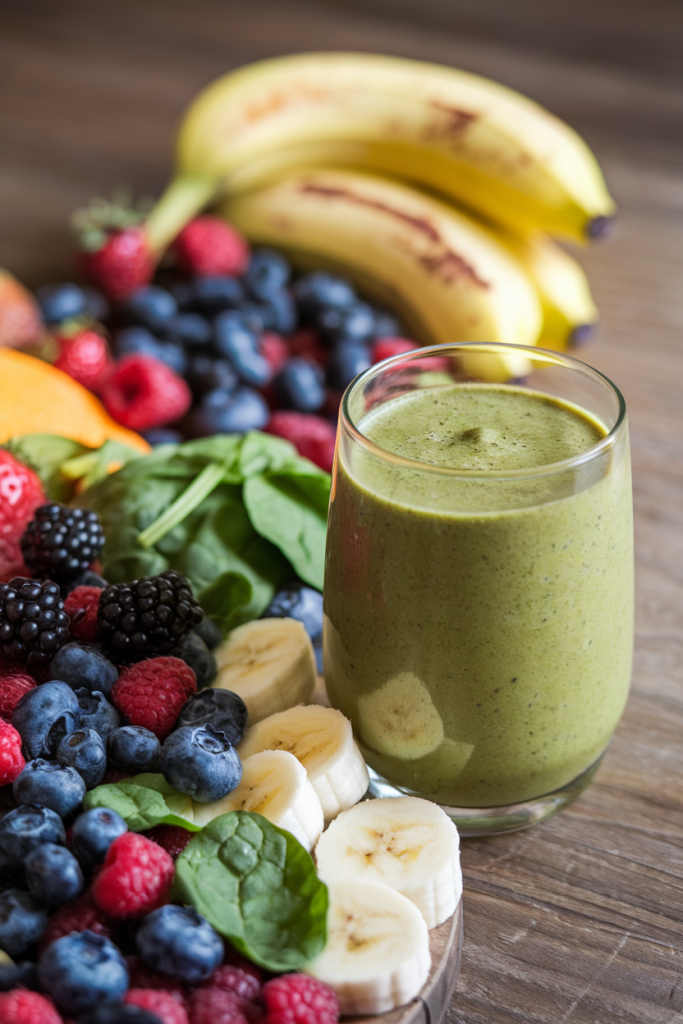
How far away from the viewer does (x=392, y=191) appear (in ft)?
7.27

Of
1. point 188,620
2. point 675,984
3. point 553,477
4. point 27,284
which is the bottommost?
point 27,284

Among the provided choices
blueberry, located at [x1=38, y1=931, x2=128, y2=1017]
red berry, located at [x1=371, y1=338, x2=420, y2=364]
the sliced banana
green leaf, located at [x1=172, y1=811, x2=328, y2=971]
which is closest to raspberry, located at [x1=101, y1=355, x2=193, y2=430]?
red berry, located at [x1=371, y1=338, x2=420, y2=364]

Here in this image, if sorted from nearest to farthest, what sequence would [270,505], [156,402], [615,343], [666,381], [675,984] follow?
1. [675,984]
2. [270,505]
3. [156,402]
4. [666,381]
5. [615,343]

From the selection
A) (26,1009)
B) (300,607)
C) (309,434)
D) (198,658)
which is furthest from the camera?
(309,434)

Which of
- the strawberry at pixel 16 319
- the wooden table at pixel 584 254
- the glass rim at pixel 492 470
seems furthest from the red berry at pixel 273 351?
the glass rim at pixel 492 470

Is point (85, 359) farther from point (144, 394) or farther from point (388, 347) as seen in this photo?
point (388, 347)

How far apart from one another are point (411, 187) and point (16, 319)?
95 centimetres

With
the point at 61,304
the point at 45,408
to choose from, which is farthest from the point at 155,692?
the point at 61,304

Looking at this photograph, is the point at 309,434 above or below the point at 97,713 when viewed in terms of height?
below

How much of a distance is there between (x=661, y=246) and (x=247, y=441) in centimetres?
140

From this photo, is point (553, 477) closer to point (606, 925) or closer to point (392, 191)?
point (606, 925)

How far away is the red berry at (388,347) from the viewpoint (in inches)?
73.6

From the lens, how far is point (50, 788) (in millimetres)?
843

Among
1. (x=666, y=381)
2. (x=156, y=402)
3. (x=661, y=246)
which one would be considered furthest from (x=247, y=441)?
(x=661, y=246)
